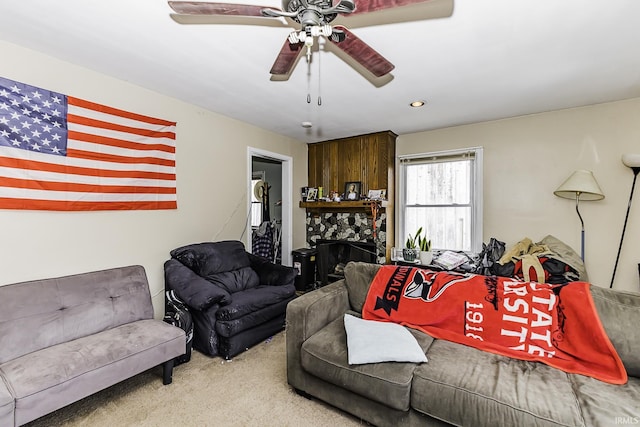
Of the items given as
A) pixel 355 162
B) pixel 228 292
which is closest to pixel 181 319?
pixel 228 292

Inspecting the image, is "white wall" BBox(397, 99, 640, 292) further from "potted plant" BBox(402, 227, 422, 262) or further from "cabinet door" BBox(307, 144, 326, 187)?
"cabinet door" BBox(307, 144, 326, 187)

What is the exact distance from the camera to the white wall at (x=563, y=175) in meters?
3.14

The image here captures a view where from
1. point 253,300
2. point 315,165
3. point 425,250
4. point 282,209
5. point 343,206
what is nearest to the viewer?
point 253,300

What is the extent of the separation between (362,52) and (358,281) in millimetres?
1692

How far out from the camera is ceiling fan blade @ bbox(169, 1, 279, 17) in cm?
131

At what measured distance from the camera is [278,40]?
208 centimetres

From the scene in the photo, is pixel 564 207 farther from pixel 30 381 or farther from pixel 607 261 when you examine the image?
pixel 30 381

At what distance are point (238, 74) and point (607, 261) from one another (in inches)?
166

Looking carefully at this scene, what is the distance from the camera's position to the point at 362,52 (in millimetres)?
1741

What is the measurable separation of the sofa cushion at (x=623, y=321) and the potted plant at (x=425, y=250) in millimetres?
2096

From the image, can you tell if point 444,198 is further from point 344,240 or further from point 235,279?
point 235,279

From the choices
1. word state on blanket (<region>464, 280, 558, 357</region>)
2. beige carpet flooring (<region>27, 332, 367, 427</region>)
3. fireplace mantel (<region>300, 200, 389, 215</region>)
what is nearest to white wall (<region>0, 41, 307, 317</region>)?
beige carpet flooring (<region>27, 332, 367, 427</region>)

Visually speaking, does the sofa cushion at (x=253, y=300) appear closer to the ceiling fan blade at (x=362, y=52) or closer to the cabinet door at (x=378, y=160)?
the cabinet door at (x=378, y=160)

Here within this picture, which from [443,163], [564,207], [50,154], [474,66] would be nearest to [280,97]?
[474,66]
